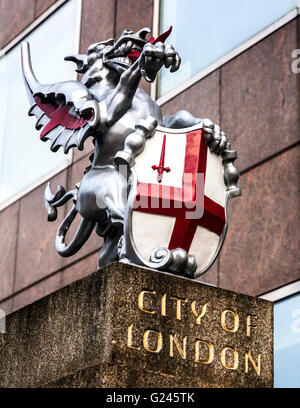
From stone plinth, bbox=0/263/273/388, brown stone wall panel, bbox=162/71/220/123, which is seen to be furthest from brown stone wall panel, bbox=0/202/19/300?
stone plinth, bbox=0/263/273/388

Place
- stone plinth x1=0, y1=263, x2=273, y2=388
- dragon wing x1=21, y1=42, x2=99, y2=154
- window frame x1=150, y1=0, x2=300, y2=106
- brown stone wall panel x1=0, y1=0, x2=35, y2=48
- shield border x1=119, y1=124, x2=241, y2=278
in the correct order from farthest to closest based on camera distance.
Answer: brown stone wall panel x1=0, y1=0, x2=35, y2=48, window frame x1=150, y1=0, x2=300, y2=106, dragon wing x1=21, y1=42, x2=99, y2=154, shield border x1=119, y1=124, x2=241, y2=278, stone plinth x1=0, y1=263, x2=273, y2=388

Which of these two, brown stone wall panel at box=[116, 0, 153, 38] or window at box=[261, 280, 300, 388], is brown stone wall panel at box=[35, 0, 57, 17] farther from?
window at box=[261, 280, 300, 388]

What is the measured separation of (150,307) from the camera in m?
6.51

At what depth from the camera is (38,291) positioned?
14.5 meters

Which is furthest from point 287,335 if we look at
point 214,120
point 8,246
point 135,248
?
point 8,246

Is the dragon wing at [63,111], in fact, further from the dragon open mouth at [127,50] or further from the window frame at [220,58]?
the window frame at [220,58]

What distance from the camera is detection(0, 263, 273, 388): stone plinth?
6.30 meters

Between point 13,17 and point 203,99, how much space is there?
19.7 ft

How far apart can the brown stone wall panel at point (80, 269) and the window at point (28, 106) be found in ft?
5.31

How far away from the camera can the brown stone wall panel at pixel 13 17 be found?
658 inches

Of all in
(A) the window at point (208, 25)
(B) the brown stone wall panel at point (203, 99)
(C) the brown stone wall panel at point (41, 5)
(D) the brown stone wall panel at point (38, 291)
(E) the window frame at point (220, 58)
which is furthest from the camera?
(C) the brown stone wall panel at point (41, 5)

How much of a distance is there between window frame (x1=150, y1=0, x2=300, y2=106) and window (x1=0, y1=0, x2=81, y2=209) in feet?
6.12

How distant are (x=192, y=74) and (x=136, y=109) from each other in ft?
17.0

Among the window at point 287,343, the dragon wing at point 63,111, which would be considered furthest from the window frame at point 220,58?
the dragon wing at point 63,111
